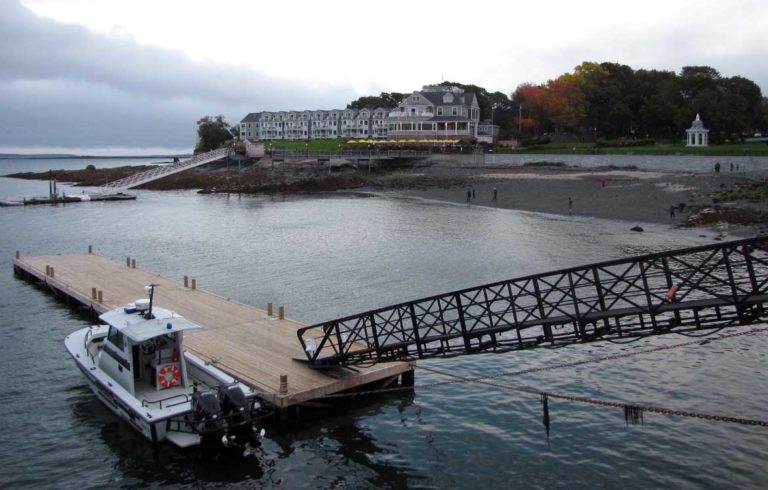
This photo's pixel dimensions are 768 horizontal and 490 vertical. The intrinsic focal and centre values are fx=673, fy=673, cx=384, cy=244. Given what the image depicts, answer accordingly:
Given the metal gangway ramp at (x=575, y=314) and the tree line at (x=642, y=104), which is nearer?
the metal gangway ramp at (x=575, y=314)

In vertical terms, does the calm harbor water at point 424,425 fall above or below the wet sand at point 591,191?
below

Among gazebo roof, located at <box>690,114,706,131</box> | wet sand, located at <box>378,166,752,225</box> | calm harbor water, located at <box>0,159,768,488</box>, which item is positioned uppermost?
gazebo roof, located at <box>690,114,706,131</box>

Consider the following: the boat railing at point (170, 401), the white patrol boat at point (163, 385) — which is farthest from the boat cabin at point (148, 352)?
the boat railing at point (170, 401)

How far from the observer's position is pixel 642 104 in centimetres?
12581

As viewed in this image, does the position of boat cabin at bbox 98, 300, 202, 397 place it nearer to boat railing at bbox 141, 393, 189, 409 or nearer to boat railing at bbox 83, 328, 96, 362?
boat railing at bbox 141, 393, 189, 409

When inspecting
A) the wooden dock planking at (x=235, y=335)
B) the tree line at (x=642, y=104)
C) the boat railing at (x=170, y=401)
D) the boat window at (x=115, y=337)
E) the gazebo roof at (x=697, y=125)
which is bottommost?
the boat railing at (x=170, y=401)

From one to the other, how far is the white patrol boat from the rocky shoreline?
43272 mm

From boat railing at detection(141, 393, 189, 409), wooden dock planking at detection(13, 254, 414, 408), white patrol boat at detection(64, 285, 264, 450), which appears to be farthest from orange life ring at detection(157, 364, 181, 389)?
wooden dock planking at detection(13, 254, 414, 408)

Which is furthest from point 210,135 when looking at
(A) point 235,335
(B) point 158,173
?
(A) point 235,335

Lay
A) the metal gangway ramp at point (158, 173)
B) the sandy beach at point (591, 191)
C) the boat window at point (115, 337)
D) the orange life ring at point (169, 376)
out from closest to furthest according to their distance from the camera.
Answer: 1. the orange life ring at point (169, 376)
2. the boat window at point (115, 337)
3. the sandy beach at point (591, 191)
4. the metal gangway ramp at point (158, 173)

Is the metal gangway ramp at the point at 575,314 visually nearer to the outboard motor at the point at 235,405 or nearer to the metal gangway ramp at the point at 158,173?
the outboard motor at the point at 235,405

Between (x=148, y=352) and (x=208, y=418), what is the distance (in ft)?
11.3

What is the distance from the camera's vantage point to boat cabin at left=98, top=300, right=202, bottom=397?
18562 mm

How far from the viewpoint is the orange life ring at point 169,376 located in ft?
62.0
